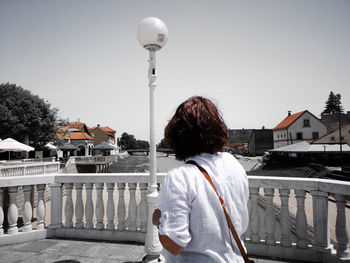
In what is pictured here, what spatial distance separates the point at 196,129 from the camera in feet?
4.05

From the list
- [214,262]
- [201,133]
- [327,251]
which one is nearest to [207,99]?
[201,133]

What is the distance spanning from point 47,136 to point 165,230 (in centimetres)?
3525

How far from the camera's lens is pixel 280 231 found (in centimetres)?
323

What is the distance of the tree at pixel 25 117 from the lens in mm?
28734

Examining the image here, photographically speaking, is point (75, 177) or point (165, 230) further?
point (75, 177)

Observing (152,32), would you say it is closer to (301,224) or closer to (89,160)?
(301,224)

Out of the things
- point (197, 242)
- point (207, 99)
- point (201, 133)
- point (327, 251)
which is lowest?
point (327, 251)

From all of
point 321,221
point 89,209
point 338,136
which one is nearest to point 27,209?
point 89,209

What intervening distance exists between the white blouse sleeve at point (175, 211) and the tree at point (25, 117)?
34.6m

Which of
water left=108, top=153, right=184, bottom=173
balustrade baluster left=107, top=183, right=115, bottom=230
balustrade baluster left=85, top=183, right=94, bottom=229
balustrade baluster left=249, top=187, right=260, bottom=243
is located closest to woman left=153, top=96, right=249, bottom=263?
balustrade baluster left=249, top=187, right=260, bottom=243

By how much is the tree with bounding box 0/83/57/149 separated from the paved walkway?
3145 centimetres

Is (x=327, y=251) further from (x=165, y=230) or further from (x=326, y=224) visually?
(x=165, y=230)

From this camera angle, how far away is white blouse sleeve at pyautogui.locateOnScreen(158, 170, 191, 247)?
106 cm

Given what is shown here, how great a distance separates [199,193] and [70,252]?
10.5 ft
